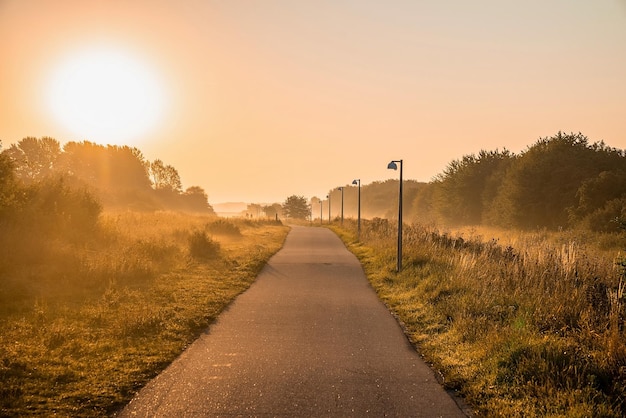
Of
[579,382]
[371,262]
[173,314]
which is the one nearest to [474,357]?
[579,382]

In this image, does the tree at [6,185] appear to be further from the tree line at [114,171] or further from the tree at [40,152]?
the tree at [40,152]

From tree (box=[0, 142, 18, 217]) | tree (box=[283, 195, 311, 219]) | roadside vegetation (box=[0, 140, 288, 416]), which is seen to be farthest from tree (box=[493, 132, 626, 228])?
tree (box=[283, 195, 311, 219])

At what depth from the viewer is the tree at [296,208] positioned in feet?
369

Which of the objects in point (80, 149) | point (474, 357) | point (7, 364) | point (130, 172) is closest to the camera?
point (7, 364)

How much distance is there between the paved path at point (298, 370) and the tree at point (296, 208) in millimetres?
102210

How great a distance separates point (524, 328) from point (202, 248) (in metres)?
14.9

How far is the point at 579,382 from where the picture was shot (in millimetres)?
4809

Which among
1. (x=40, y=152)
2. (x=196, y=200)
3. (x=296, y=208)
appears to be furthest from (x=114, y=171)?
(x=296, y=208)

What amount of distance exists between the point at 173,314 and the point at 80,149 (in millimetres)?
92008

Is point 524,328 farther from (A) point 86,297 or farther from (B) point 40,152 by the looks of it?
(B) point 40,152

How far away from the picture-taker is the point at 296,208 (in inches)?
4446

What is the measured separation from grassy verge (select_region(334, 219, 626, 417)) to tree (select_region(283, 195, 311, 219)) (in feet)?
326

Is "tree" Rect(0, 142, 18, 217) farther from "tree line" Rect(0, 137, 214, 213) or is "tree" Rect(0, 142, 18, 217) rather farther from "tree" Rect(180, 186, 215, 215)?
"tree" Rect(180, 186, 215, 215)

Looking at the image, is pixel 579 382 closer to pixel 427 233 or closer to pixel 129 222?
pixel 427 233
